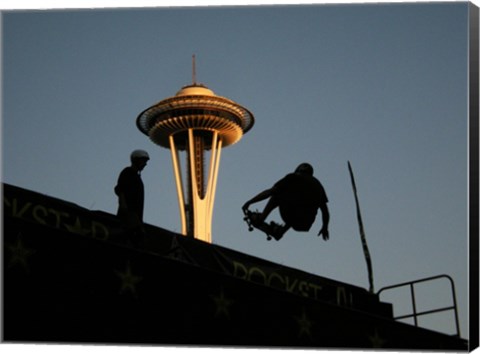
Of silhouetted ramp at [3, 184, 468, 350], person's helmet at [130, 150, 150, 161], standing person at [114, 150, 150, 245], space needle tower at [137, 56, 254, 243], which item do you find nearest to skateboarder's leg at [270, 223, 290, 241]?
silhouetted ramp at [3, 184, 468, 350]

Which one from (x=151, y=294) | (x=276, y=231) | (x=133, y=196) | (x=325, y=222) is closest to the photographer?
(x=151, y=294)

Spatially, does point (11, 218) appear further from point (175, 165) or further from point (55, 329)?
point (175, 165)

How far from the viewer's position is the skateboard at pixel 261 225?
15.8 metres

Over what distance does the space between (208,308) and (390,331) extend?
10.0ft

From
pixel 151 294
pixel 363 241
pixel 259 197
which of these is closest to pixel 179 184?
pixel 363 241

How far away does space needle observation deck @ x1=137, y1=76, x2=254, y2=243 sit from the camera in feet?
260

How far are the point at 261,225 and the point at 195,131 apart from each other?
65.7 meters

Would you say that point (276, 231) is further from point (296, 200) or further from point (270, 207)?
point (296, 200)

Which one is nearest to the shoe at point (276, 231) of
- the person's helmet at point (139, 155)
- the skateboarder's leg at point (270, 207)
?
the skateboarder's leg at point (270, 207)

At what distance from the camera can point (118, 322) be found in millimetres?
12984

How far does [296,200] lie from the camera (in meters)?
15.9

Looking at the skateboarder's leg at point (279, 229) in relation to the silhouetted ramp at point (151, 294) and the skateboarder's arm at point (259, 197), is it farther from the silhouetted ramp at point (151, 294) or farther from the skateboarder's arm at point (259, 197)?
the silhouetted ramp at point (151, 294)

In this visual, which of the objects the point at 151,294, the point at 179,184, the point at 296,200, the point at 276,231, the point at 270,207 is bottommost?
the point at 151,294

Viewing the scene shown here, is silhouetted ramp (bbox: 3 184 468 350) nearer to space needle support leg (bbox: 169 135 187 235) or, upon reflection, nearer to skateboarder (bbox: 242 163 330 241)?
skateboarder (bbox: 242 163 330 241)
